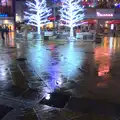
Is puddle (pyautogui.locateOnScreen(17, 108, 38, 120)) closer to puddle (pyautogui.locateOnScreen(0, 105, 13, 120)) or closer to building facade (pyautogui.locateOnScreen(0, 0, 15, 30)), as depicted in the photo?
puddle (pyautogui.locateOnScreen(0, 105, 13, 120))

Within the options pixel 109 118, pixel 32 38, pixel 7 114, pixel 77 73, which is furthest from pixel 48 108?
pixel 32 38

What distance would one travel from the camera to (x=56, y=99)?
6980 millimetres

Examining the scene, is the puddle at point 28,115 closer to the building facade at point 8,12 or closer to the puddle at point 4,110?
the puddle at point 4,110

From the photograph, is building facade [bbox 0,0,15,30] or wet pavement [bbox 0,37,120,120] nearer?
wet pavement [bbox 0,37,120,120]

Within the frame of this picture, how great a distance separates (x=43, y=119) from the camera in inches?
219

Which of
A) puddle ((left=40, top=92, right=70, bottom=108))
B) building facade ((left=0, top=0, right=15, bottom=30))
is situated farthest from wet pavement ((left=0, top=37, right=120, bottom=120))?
building facade ((left=0, top=0, right=15, bottom=30))

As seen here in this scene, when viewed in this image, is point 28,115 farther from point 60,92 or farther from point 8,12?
point 8,12

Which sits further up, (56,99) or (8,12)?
(8,12)

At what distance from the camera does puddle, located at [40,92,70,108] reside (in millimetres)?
6559

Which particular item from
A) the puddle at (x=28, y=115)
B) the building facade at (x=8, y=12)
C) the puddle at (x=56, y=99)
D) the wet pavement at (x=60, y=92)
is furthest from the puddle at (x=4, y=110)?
the building facade at (x=8, y=12)

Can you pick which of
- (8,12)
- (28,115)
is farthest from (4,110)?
(8,12)

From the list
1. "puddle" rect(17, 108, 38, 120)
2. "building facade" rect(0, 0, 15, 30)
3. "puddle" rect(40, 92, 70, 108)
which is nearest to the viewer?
"puddle" rect(17, 108, 38, 120)

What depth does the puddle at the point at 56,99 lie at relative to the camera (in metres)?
6.56

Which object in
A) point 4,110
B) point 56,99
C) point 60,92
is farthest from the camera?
point 60,92
